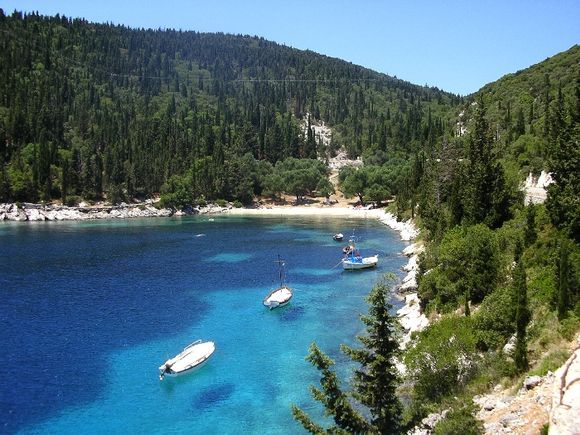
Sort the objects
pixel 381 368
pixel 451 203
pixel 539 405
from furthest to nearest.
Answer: pixel 451 203, pixel 539 405, pixel 381 368

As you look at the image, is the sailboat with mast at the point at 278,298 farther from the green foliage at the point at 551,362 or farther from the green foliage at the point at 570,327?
the green foliage at the point at 551,362

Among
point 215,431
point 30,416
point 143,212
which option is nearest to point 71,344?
point 30,416

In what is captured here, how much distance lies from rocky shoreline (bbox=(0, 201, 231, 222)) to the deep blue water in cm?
4057

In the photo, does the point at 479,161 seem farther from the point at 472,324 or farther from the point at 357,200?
the point at 357,200

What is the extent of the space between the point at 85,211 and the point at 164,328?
361ft

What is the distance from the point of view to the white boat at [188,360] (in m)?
40.4

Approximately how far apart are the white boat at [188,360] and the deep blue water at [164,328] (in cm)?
67

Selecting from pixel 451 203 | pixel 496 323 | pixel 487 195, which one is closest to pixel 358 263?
pixel 451 203

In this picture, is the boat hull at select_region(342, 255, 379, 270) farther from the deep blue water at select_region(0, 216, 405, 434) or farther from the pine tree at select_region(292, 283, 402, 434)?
the pine tree at select_region(292, 283, 402, 434)

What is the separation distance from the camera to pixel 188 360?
41.6 m

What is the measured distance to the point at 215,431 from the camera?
32.3m

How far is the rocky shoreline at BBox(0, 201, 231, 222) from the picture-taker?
143 meters

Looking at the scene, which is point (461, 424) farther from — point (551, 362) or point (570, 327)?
point (570, 327)

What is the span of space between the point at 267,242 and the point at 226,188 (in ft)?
238
